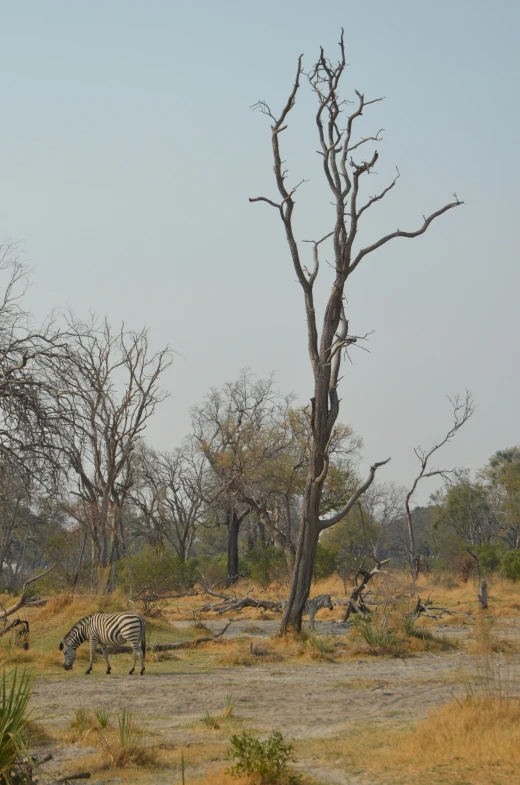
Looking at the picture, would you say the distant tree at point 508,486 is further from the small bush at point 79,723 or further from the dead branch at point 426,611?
the small bush at point 79,723

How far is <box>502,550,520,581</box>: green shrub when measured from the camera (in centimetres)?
3394

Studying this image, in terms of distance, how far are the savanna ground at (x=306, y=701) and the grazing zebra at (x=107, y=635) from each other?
0.40m

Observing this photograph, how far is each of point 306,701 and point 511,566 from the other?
2564 centimetres

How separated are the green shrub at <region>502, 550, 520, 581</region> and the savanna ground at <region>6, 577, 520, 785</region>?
13058 mm

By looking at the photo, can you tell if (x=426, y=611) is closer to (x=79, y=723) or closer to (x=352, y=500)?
(x=352, y=500)

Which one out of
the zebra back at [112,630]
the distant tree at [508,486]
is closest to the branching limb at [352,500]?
the zebra back at [112,630]

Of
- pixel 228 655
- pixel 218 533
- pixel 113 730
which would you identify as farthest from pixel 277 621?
Answer: pixel 218 533

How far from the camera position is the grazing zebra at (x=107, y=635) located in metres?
13.9

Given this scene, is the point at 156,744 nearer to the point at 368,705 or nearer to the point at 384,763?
the point at 384,763

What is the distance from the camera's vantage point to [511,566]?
34.1 meters

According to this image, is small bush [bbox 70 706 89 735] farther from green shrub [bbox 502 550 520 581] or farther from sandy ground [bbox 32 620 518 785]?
green shrub [bbox 502 550 520 581]

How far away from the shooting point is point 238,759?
23.3 feet

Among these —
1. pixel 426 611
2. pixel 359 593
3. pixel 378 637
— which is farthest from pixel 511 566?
pixel 378 637

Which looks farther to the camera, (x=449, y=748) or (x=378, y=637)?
(x=378, y=637)
